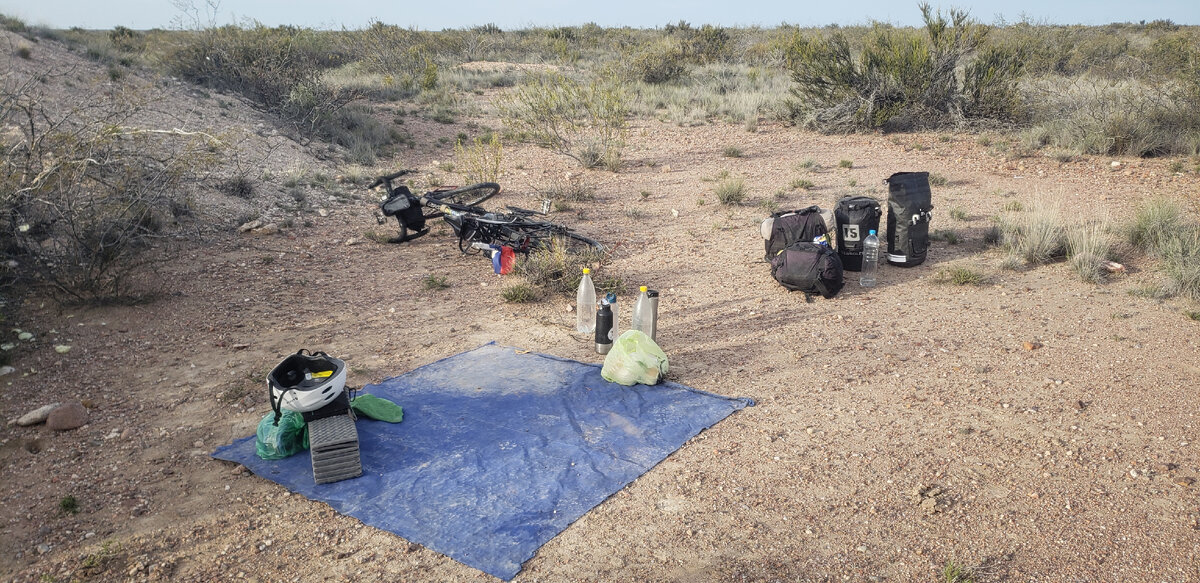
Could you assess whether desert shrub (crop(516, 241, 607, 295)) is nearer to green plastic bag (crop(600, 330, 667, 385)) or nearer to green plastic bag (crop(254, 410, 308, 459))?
green plastic bag (crop(600, 330, 667, 385))

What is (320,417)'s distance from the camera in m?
3.80

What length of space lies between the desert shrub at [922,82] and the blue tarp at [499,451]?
398 inches

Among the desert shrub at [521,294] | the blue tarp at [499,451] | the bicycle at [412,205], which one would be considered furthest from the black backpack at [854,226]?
the bicycle at [412,205]

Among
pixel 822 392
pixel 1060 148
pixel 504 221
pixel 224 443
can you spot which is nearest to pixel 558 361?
pixel 822 392

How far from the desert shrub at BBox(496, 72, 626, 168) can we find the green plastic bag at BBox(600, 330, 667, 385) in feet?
23.3

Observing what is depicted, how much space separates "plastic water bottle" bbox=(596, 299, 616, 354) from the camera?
16.7 ft

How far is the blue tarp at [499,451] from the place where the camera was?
3.31 meters

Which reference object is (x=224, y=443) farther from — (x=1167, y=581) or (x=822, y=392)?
(x=1167, y=581)

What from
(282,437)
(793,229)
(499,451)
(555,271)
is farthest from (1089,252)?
(282,437)

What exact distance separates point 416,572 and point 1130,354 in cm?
455

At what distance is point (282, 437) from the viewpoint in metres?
3.80

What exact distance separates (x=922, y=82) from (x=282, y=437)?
487 inches

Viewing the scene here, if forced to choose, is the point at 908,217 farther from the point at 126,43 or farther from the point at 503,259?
the point at 126,43

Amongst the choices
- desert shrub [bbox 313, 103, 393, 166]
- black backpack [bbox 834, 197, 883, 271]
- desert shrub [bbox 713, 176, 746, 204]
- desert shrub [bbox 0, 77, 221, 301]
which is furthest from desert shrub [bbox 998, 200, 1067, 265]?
desert shrub [bbox 313, 103, 393, 166]
